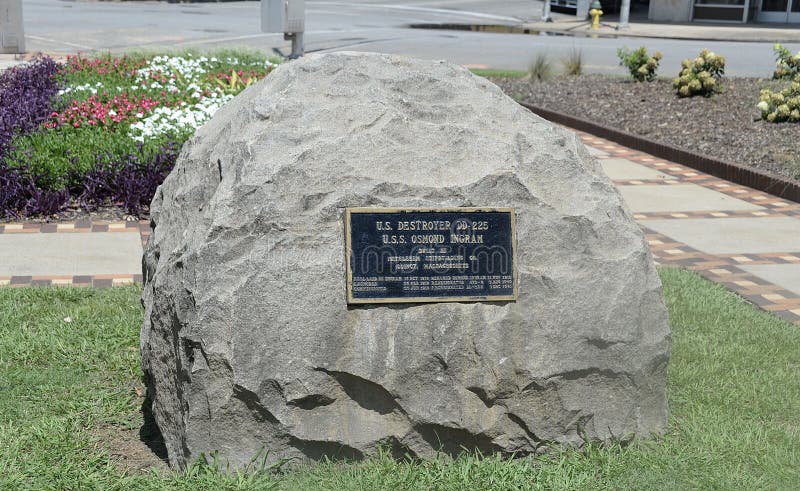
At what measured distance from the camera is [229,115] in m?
4.62

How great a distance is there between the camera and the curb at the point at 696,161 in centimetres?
936

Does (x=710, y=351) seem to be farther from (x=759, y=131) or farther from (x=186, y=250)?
(x=759, y=131)

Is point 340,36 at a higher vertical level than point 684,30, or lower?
lower

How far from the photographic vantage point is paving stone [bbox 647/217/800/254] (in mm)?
7613

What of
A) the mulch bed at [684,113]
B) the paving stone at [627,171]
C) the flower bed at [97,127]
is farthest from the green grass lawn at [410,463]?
the mulch bed at [684,113]

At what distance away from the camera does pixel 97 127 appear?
9.40 meters

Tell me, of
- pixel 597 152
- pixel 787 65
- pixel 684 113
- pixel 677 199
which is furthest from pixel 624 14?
pixel 677 199

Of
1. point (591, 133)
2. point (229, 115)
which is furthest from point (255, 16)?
point (229, 115)

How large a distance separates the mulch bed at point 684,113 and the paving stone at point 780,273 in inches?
110

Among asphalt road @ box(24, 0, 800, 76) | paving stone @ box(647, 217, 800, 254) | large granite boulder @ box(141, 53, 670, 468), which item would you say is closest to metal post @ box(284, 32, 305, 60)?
asphalt road @ box(24, 0, 800, 76)

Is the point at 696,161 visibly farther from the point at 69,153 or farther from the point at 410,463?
the point at 410,463

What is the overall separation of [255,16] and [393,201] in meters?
28.2

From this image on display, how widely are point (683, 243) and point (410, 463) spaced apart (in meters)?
4.38

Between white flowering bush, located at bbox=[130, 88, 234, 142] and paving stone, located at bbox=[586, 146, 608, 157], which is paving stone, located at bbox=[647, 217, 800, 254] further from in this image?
white flowering bush, located at bbox=[130, 88, 234, 142]
